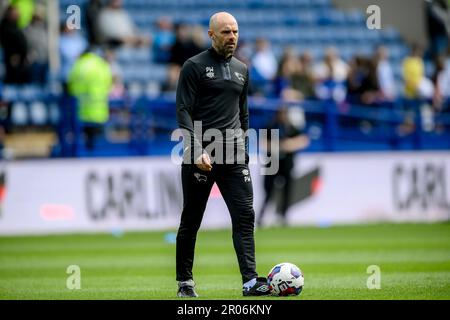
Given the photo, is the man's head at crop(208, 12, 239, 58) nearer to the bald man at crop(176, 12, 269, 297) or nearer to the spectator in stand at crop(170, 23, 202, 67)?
the bald man at crop(176, 12, 269, 297)

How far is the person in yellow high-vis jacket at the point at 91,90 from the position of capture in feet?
71.6

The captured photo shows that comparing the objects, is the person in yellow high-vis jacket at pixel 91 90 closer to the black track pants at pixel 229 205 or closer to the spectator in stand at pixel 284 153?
the spectator in stand at pixel 284 153

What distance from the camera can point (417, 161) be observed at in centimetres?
2373

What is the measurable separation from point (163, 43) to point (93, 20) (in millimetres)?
1882

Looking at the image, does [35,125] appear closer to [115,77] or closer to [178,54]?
[115,77]

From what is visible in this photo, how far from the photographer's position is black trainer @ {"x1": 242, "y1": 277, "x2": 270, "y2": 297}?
35.2 ft

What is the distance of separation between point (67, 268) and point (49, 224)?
6753mm

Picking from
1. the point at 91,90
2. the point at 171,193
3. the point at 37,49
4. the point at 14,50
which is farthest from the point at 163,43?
the point at 171,193

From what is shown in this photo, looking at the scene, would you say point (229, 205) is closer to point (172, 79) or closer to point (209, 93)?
point (209, 93)

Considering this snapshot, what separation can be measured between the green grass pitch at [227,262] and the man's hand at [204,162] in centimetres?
138

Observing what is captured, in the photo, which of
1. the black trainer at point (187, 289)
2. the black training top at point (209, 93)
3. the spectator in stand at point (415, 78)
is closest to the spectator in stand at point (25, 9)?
the spectator in stand at point (415, 78)

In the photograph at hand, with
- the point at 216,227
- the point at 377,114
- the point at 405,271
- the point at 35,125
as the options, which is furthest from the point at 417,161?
the point at 405,271

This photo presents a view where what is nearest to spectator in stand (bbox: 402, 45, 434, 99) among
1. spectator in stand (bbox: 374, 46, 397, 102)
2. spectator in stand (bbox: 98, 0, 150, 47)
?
spectator in stand (bbox: 374, 46, 397, 102)

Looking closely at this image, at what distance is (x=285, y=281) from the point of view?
10812mm
